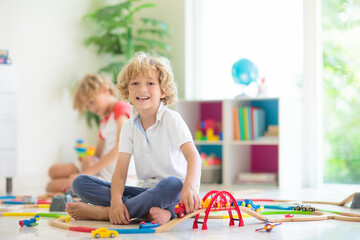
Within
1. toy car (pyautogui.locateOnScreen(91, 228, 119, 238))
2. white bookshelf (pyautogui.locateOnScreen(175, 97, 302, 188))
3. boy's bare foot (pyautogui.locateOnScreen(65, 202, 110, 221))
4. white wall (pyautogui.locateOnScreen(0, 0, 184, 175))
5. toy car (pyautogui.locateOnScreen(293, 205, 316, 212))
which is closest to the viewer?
toy car (pyautogui.locateOnScreen(91, 228, 119, 238))

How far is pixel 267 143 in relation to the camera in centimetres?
371

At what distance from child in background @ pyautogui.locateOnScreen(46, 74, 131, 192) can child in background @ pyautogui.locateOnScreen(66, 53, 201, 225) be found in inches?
37.3

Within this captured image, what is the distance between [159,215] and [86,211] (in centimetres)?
33

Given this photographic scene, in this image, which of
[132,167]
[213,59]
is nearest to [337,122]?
[213,59]

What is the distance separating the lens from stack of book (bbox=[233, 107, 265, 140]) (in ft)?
12.7

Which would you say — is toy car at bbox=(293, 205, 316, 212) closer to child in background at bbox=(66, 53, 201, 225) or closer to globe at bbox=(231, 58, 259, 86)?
child in background at bbox=(66, 53, 201, 225)

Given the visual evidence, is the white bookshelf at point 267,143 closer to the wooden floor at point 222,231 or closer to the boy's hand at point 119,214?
the wooden floor at point 222,231

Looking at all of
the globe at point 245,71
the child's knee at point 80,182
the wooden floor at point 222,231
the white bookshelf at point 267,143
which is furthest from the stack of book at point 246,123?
the child's knee at point 80,182

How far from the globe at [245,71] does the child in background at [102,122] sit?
39.6 inches

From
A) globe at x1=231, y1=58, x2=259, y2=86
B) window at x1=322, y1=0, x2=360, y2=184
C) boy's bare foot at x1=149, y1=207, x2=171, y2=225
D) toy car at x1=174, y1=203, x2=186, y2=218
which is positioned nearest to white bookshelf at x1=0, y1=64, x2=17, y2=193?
globe at x1=231, y1=58, x2=259, y2=86

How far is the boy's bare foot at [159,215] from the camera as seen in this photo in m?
1.85

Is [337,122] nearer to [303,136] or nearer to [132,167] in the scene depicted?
[303,136]

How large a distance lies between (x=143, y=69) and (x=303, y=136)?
84.2 inches

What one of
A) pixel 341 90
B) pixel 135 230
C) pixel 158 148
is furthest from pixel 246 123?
pixel 135 230
